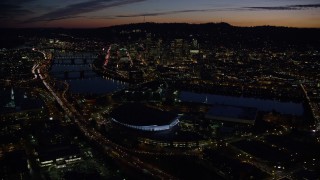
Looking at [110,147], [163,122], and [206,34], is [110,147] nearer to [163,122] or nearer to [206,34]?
[163,122]

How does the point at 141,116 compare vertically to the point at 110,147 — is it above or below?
above

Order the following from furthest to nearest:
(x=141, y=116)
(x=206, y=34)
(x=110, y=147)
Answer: (x=206, y=34) < (x=141, y=116) < (x=110, y=147)

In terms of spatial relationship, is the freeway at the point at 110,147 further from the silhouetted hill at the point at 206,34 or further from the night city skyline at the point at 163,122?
the silhouetted hill at the point at 206,34

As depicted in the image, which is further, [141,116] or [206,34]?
[206,34]

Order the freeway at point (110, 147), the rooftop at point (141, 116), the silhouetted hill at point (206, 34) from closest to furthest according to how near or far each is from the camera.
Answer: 1. the freeway at point (110, 147)
2. the rooftop at point (141, 116)
3. the silhouetted hill at point (206, 34)

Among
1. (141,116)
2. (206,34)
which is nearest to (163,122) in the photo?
(141,116)

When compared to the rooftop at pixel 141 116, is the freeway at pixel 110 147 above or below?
below

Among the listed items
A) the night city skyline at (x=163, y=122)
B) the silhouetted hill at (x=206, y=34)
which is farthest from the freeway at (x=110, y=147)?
the silhouetted hill at (x=206, y=34)

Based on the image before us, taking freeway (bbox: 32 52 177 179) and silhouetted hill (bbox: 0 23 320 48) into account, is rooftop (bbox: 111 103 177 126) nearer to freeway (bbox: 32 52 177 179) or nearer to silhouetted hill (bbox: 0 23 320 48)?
freeway (bbox: 32 52 177 179)

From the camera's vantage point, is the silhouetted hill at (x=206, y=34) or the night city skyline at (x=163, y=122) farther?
the silhouetted hill at (x=206, y=34)

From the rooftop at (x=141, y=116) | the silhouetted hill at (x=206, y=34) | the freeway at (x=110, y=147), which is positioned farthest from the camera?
the silhouetted hill at (x=206, y=34)

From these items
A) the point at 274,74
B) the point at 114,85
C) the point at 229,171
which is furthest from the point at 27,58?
the point at 229,171
